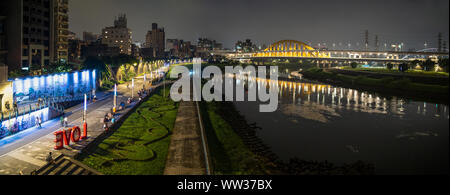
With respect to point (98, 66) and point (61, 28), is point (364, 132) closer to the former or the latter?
point (98, 66)

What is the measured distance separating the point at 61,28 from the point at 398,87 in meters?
55.9

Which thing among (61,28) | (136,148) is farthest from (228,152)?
(61,28)

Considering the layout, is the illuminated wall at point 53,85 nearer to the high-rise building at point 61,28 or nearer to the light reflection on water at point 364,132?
the light reflection on water at point 364,132

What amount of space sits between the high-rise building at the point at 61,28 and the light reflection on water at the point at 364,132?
35810mm

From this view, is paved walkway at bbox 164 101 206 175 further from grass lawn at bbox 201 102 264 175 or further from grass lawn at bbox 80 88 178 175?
grass lawn at bbox 201 102 264 175

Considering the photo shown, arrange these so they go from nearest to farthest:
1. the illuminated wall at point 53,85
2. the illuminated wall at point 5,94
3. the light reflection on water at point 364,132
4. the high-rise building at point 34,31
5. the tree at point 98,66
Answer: the light reflection on water at point 364,132, the illuminated wall at point 5,94, the illuminated wall at point 53,85, the tree at point 98,66, the high-rise building at point 34,31

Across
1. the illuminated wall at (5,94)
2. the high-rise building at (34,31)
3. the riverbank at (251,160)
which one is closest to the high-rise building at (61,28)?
the high-rise building at (34,31)

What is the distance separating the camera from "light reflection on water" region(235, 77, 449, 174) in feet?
58.0

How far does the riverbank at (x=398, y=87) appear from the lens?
3466 cm

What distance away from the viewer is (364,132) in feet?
78.0

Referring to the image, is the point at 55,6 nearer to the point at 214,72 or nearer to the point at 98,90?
the point at 98,90

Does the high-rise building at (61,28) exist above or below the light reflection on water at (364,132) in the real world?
above

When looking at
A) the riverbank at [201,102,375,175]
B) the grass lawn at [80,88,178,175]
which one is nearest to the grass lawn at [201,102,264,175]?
the riverbank at [201,102,375,175]

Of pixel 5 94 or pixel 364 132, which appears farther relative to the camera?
pixel 364 132
